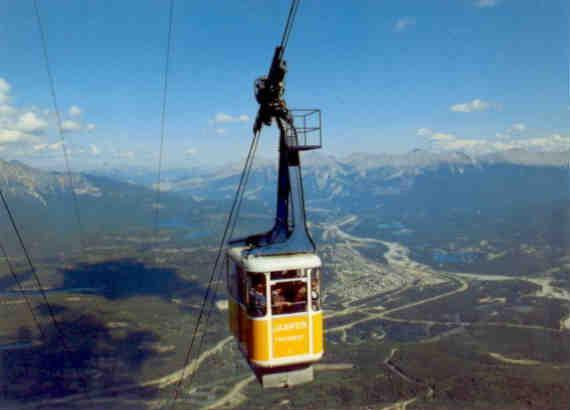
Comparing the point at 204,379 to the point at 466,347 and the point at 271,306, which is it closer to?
the point at 466,347

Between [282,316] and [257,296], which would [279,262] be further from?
[282,316]

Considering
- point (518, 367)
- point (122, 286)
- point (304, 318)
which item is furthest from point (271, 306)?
point (122, 286)

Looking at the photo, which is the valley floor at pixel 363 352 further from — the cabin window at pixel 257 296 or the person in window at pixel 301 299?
the cabin window at pixel 257 296

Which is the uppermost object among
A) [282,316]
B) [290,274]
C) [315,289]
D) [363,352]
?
[290,274]

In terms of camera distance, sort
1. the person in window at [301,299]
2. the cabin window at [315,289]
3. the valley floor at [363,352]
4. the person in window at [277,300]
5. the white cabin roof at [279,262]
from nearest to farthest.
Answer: the white cabin roof at [279,262]
the person in window at [277,300]
the person in window at [301,299]
the cabin window at [315,289]
the valley floor at [363,352]

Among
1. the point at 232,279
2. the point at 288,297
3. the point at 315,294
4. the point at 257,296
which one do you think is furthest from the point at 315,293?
the point at 232,279

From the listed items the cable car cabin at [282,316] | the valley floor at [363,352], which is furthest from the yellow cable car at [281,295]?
the valley floor at [363,352]
